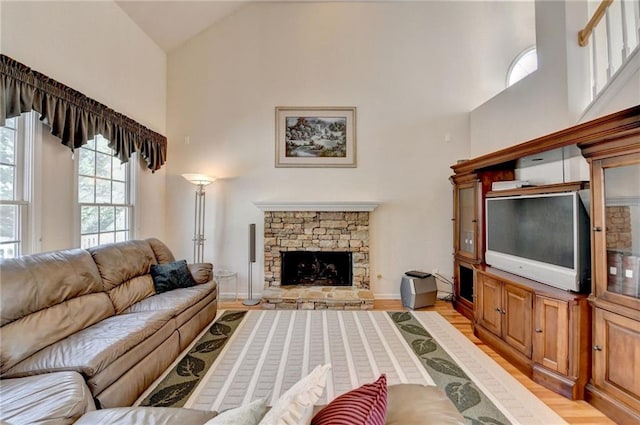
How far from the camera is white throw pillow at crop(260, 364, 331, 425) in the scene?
77 cm

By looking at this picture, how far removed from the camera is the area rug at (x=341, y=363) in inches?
79.0

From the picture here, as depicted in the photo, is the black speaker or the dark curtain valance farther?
→ the black speaker

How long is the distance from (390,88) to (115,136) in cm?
384

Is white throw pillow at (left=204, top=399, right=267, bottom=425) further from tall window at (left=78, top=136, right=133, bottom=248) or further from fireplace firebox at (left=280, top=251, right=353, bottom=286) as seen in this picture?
fireplace firebox at (left=280, top=251, right=353, bottom=286)

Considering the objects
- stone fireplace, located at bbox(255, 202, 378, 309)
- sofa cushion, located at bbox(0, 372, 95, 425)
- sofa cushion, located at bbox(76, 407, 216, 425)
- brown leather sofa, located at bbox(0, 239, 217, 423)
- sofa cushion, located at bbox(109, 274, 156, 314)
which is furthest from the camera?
stone fireplace, located at bbox(255, 202, 378, 309)

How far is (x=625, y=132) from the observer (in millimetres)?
1733

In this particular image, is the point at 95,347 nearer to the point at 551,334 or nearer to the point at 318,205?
the point at 318,205

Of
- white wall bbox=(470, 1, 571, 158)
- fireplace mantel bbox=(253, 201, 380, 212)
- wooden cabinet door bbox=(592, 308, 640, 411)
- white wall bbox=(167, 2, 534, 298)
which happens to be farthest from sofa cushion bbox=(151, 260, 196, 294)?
white wall bbox=(470, 1, 571, 158)

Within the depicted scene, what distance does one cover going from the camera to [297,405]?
31.5 inches

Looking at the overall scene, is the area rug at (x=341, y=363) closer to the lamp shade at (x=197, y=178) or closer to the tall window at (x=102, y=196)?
the tall window at (x=102, y=196)

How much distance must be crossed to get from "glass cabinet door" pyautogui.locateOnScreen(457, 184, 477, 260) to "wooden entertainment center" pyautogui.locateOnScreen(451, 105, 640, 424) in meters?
1.05

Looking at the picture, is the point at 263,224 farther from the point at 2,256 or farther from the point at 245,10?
the point at 245,10

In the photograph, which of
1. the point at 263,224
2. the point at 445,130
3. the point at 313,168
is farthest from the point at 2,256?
the point at 445,130

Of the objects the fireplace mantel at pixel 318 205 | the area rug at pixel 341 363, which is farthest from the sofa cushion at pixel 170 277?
the fireplace mantel at pixel 318 205
